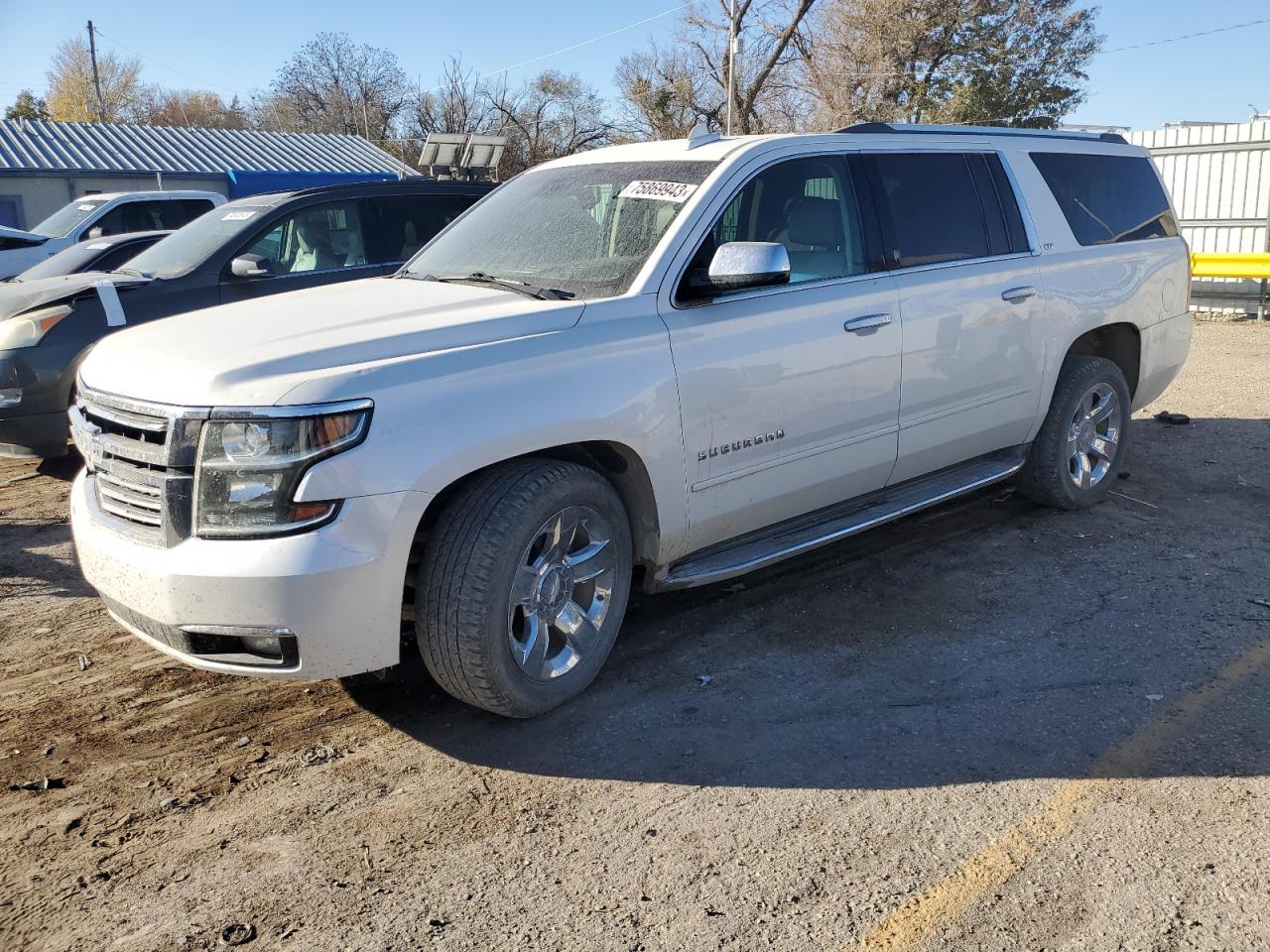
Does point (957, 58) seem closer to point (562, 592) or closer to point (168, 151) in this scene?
point (168, 151)

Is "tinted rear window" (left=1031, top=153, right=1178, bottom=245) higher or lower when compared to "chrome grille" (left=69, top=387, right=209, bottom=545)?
higher

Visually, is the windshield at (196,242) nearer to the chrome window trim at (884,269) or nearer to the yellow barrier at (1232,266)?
the chrome window trim at (884,269)

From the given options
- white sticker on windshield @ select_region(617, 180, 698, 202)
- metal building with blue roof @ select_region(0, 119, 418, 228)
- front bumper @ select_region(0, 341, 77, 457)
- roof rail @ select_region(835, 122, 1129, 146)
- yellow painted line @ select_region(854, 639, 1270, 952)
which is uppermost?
metal building with blue roof @ select_region(0, 119, 418, 228)

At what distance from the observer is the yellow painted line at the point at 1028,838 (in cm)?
269

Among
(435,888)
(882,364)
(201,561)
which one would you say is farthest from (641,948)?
(882,364)

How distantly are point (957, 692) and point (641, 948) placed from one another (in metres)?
1.80

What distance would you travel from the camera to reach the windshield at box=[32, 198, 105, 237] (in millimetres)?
13461

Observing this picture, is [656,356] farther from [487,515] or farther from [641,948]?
[641,948]

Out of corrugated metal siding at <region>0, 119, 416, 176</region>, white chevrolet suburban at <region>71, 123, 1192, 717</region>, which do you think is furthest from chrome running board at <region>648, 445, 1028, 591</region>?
corrugated metal siding at <region>0, 119, 416, 176</region>

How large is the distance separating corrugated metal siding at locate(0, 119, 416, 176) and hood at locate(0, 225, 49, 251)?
728 inches

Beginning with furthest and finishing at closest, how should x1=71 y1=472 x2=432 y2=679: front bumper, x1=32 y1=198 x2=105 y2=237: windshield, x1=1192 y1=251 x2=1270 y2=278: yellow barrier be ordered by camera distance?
x1=1192 y1=251 x2=1270 y2=278: yellow barrier < x1=32 y1=198 x2=105 y2=237: windshield < x1=71 y1=472 x2=432 y2=679: front bumper

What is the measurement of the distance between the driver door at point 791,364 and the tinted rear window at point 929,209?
191 mm

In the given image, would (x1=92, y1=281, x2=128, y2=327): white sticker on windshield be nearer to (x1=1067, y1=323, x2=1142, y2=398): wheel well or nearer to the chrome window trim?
the chrome window trim

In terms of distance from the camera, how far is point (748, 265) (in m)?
3.85
